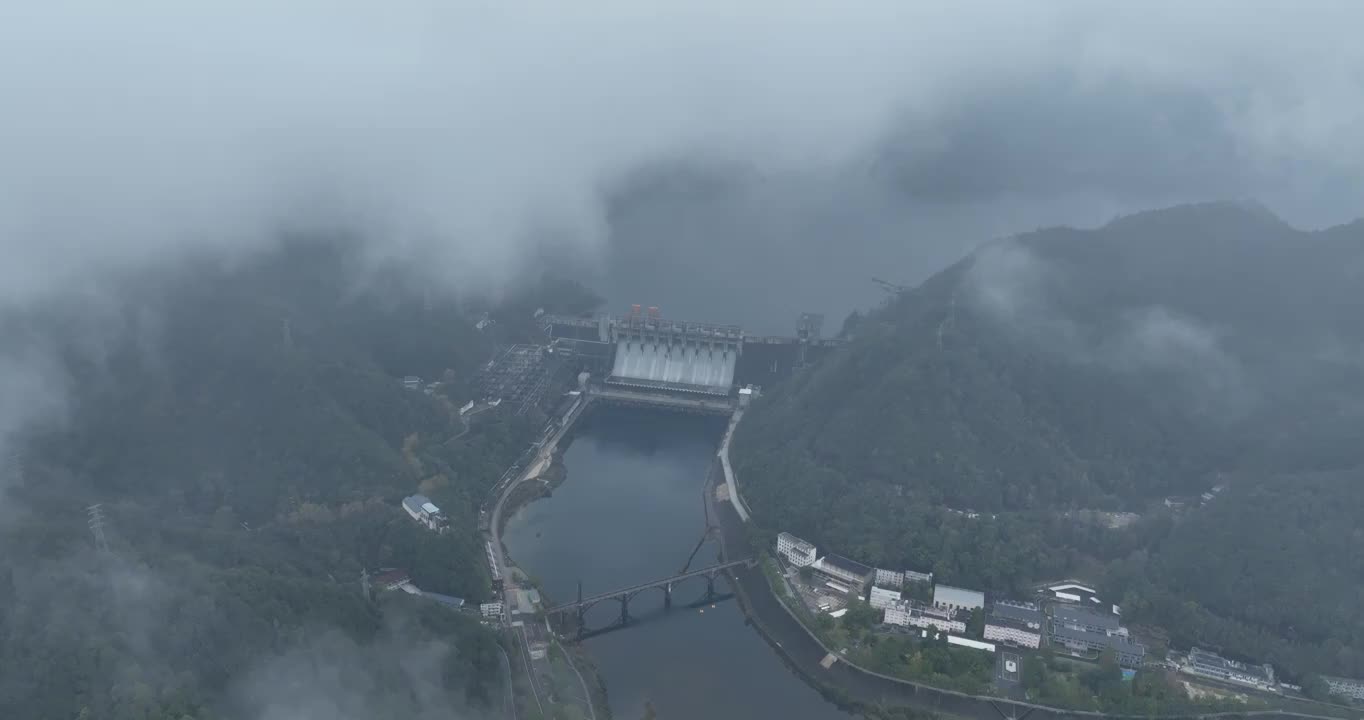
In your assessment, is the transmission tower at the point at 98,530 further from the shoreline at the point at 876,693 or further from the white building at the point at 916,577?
the white building at the point at 916,577

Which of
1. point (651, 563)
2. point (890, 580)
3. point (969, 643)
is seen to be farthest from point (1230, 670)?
point (651, 563)

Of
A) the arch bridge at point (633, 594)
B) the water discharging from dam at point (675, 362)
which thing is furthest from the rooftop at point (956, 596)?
the water discharging from dam at point (675, 362)

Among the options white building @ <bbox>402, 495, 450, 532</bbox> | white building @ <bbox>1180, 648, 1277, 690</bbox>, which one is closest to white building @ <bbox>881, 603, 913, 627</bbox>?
white building @ <bbox>1180, 648, 1277, 690</bbox>

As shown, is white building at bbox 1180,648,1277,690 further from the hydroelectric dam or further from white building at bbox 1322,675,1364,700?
the hydroelectric dam

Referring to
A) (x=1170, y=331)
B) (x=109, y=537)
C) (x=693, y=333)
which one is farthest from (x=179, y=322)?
(x=1170, y=331)

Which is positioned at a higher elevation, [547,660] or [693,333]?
[693,333]

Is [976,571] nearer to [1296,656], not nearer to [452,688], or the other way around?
[1296,656]

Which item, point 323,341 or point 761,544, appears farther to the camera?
point 323,341
